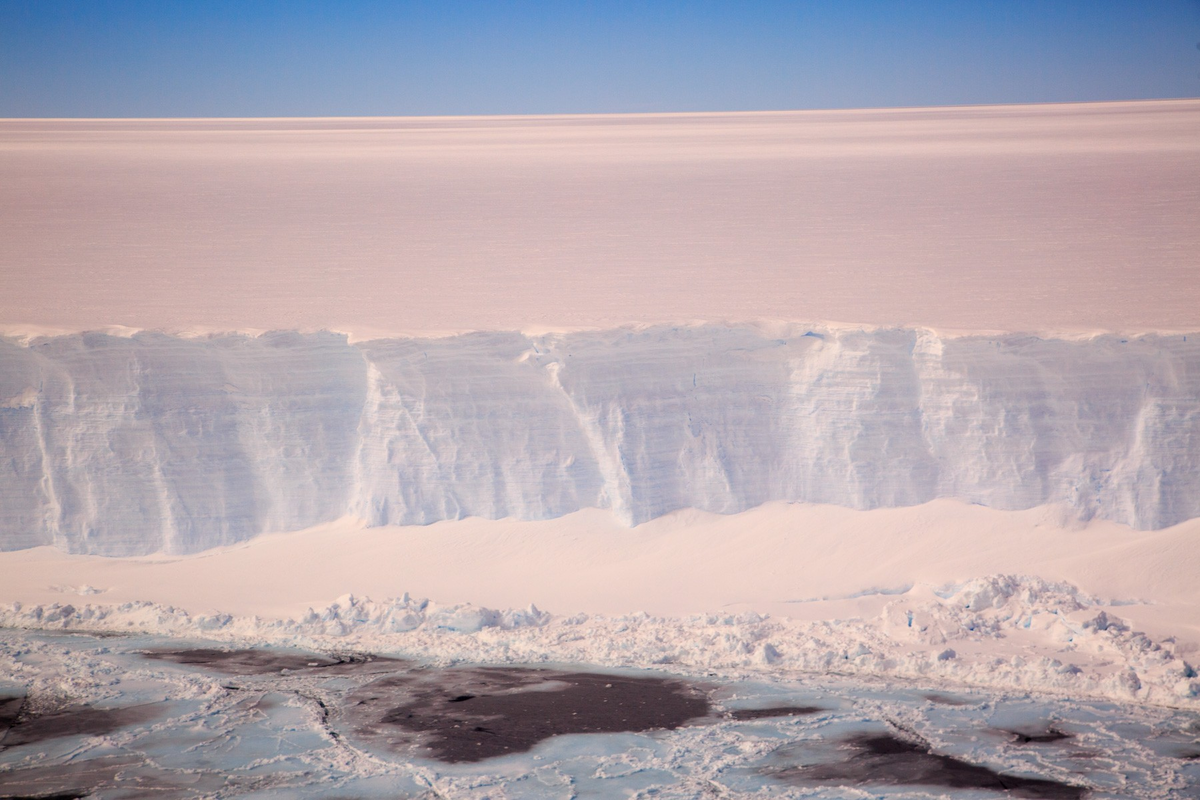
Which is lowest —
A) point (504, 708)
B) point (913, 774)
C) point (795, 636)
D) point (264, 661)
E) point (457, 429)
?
point (913, 774)

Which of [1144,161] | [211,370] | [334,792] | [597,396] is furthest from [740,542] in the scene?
[1144,161]

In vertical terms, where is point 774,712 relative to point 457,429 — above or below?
below

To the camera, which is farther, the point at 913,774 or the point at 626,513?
the point at 626,513

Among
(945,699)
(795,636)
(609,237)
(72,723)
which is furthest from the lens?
(609,237)

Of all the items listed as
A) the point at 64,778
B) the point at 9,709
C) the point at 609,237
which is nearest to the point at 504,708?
the point at 64,778

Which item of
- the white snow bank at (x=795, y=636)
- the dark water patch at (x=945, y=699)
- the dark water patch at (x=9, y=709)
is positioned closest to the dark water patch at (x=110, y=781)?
the dark water patch at (x=9, y=709)

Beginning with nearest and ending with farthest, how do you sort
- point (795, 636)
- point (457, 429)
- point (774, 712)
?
1. point (774, 712)
2. point (795, 636)
3. point (457, 429)

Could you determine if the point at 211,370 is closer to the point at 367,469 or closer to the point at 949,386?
the point at 367,469

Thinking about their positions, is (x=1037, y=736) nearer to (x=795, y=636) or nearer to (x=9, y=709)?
(x=795, y=636)
